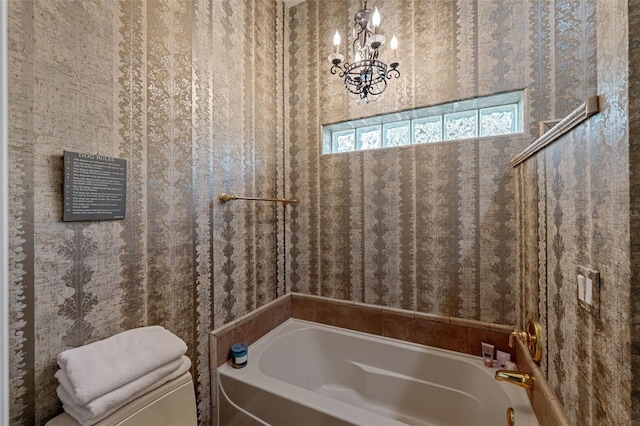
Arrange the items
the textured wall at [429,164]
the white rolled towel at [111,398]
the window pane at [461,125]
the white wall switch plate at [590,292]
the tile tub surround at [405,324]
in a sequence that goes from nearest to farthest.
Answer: the white wall switch plate at [590,292]
the white rolled towel at [111,398]
the textured wall at [429,164]
the tile tub surround at [405,324]
the window pane at [461,125]

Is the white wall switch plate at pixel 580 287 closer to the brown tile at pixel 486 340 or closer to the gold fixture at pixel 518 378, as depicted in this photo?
the gold fixture at pixel 518 378

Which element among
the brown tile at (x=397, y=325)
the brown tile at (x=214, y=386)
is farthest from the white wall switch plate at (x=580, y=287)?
the brown tile at (x=214, y=386)

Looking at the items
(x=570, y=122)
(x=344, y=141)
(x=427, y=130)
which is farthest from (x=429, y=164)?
(x=570, y=122)

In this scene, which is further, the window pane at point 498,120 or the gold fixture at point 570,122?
the window pane at point 498,120

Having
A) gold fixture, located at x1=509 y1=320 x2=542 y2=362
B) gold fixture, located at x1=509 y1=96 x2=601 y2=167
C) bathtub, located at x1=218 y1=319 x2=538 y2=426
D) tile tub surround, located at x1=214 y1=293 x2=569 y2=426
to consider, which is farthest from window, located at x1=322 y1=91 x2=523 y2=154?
bathtub, located at x1=218 y1=319 x2=538 y2=426

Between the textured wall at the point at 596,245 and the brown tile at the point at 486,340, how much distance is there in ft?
1.61

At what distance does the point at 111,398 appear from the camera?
804mm

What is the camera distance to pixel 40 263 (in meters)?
0.85

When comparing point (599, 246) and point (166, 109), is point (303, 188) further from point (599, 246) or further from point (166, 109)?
point (599, 246)

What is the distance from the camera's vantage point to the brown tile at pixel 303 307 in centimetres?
204

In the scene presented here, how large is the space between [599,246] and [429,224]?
1.03 metres

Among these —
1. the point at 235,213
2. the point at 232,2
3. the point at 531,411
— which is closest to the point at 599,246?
the point at 531,411

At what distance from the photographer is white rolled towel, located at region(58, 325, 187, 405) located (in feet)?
2.60

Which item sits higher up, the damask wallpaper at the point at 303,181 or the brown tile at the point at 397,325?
the damask wallpaper at the point at 303,181
